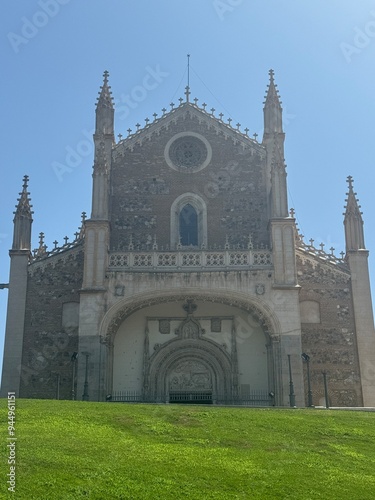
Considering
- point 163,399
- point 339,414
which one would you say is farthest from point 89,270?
point 339,414

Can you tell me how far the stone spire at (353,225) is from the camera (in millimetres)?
38562

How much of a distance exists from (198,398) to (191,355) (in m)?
2.13

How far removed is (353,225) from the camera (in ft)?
127

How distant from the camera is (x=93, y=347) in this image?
34.3m

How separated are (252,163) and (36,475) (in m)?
27.3

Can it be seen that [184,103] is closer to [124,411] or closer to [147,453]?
[124,411]

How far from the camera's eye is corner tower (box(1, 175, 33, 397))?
35906 mm

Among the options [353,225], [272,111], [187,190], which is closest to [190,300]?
[187,190]

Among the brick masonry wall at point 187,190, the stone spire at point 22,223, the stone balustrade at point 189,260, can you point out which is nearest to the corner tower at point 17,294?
the stone spire at point 22,223

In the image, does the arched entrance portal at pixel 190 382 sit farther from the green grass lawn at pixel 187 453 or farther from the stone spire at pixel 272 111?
the stone spire at pixel 272 111

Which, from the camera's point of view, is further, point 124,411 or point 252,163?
point 252,163

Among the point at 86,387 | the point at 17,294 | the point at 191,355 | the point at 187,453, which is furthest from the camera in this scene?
the point at 17,294

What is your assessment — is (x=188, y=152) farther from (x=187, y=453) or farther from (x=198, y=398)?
(x=187, y=453)

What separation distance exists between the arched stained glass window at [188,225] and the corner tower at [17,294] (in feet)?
26.8
